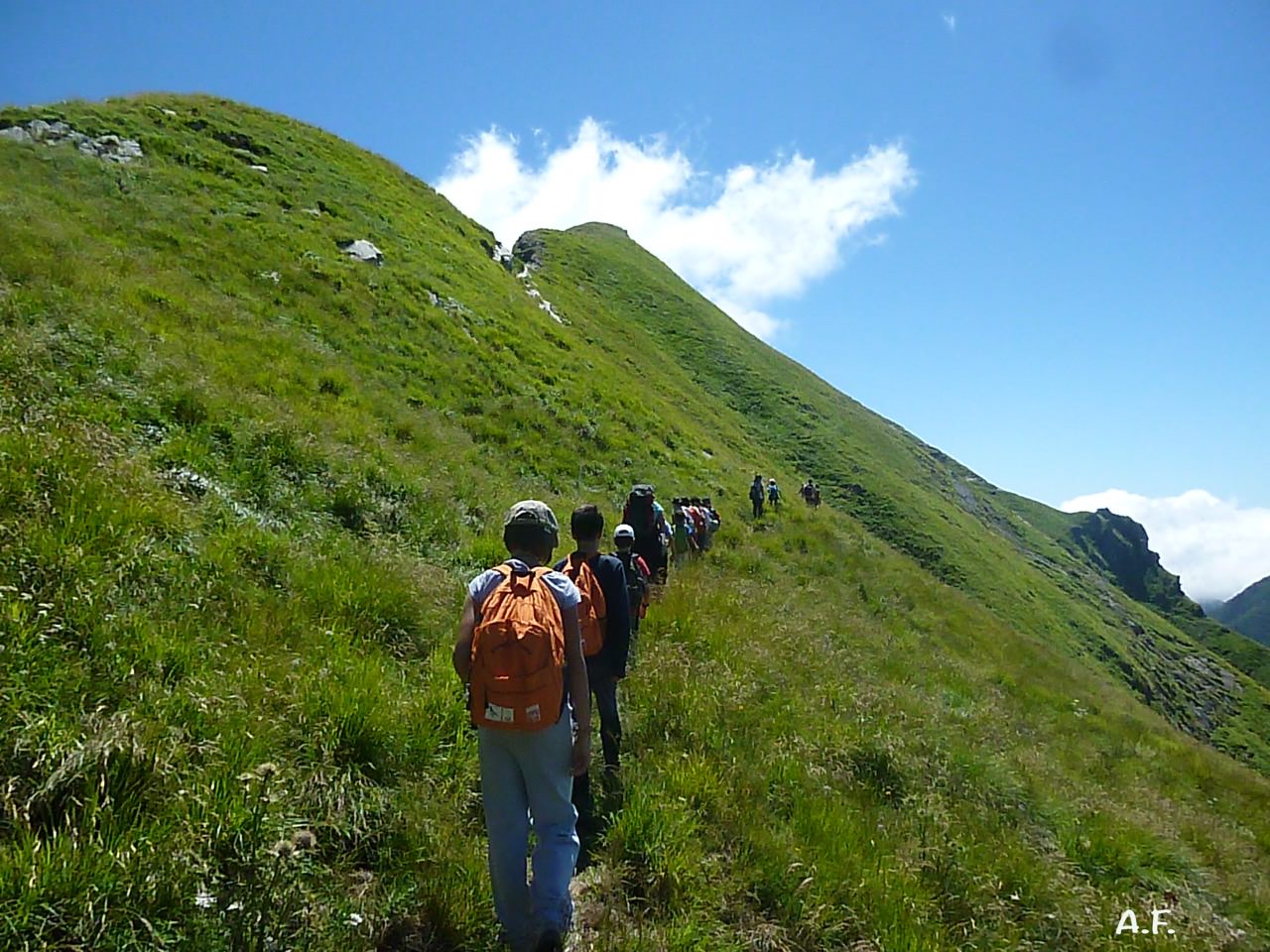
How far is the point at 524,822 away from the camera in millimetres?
3613

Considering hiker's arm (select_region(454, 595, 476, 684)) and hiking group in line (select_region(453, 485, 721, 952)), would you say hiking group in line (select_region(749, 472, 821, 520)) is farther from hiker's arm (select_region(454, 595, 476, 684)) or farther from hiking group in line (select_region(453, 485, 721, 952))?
hiker's arm (select_region(454, 595, 476, 684))

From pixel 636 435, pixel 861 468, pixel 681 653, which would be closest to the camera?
pixel 681 653

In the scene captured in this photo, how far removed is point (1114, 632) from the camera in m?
61.8

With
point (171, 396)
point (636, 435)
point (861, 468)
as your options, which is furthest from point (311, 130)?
point (861, 468)

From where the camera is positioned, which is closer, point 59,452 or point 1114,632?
point 59,452

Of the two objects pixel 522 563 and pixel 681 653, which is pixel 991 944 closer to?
pixel 681 653

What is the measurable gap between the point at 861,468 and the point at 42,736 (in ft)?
181

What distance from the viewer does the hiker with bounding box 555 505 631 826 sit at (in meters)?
5.13

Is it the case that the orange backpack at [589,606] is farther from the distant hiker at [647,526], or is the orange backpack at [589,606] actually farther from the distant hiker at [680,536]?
the distant hiker at [680,536]

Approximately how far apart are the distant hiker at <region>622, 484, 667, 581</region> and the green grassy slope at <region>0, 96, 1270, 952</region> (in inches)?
31.3

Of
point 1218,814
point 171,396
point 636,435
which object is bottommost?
point 1218,814

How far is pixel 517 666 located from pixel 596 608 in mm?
1842

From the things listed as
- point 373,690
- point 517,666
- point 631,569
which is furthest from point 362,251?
point 517,666

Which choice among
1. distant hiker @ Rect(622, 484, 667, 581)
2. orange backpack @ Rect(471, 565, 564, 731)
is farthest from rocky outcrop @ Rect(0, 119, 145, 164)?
orange backpack @ Rect(471, 565, 564, 731)
